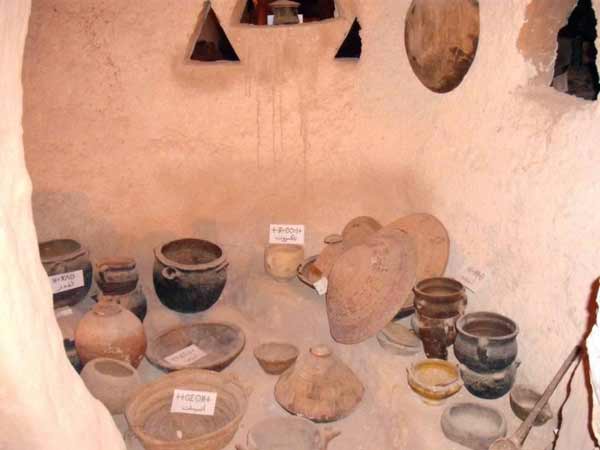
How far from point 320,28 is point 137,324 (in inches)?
76.3

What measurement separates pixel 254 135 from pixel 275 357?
1.37 meters

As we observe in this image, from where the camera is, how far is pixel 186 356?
10.3ft

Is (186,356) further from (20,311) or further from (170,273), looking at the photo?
(20,311)

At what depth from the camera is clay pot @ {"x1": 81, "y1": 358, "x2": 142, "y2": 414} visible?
2670 mm

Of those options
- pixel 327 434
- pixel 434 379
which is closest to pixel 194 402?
pixel 327 434

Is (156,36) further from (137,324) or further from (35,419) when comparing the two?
(35,419)

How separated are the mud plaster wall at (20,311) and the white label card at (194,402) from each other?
113cm

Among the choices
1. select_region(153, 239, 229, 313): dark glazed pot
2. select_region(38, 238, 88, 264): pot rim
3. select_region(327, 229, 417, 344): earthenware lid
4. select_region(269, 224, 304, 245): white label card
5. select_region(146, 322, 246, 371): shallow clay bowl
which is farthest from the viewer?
select_region(269, 224, 304, 245): white label card

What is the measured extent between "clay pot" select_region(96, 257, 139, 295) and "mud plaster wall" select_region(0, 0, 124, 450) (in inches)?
69.1

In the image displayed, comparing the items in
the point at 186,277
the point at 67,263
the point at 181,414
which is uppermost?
the point at 67,263

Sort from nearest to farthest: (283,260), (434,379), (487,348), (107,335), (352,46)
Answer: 1. (487,348)
2. (434,379)
3. (107,335)
4. (283,260)
5. (352,46)

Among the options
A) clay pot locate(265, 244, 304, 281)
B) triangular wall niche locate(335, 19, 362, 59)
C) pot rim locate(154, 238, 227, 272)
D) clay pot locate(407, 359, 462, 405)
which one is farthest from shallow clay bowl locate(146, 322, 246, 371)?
triangular wall niche locate(335, 19, 362, 59)

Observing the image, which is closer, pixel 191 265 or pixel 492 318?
pixel 492 318

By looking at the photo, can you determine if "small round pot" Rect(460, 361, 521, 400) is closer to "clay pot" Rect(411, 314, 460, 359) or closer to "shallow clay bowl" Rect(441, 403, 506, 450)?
"shallow clay bowl" Rect(441, 403, 506, 450)
